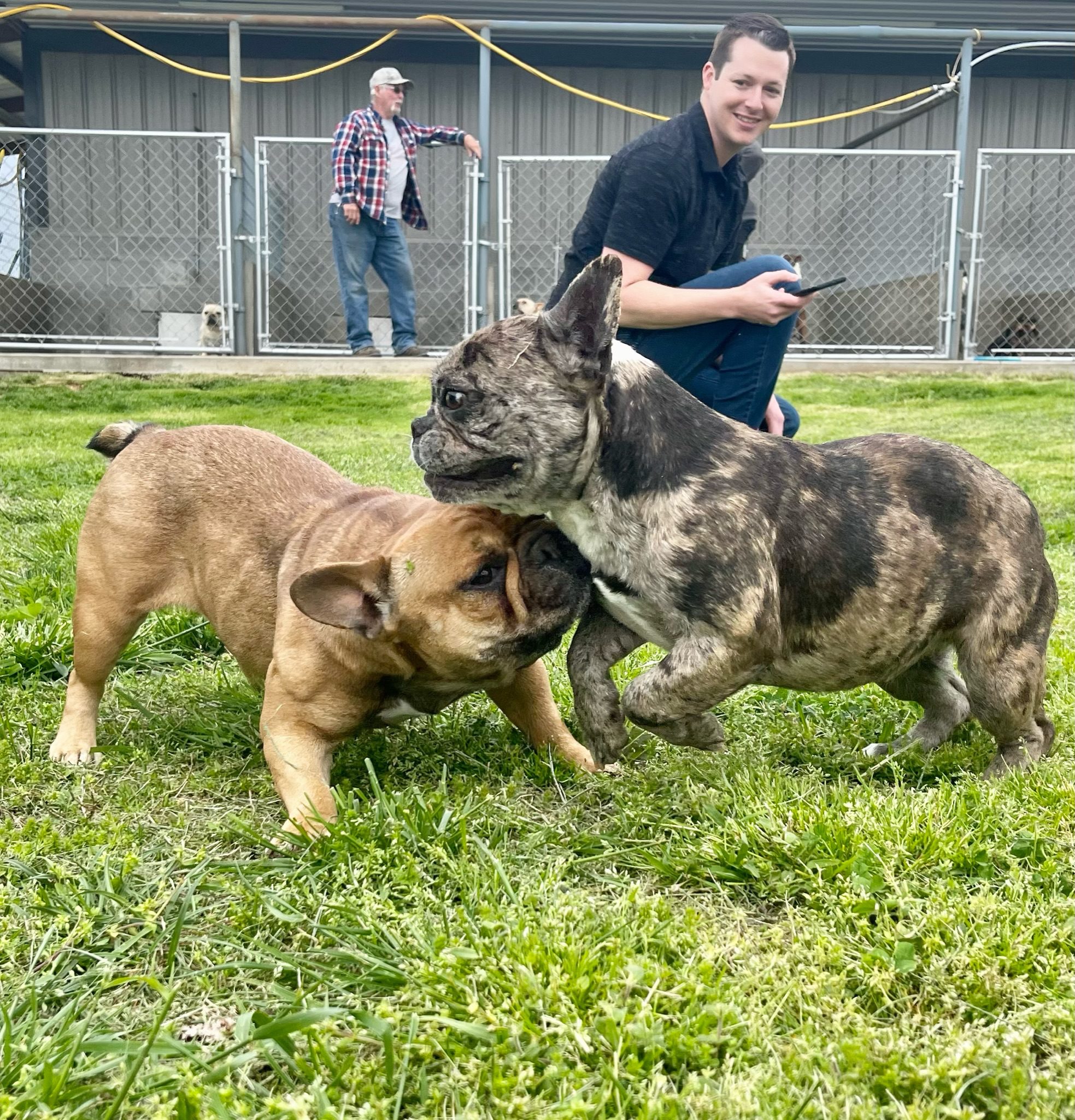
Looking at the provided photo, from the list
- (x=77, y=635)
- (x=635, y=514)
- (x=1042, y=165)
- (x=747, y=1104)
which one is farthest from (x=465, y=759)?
(x=1042, y=165)

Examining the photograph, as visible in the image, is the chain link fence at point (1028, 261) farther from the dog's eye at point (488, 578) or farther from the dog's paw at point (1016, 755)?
the dog's eye at point (488, 578)

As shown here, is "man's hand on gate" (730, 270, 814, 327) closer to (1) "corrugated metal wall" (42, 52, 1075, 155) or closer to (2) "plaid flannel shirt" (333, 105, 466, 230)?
(2) "plaid flannel shirt" (333, 105, 466, 230)

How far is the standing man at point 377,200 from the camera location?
11.6 metres

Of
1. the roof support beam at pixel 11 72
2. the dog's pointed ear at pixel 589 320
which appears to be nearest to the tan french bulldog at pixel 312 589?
the dog's pointed ear at pixel 589 320

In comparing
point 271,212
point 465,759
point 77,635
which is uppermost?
point 271,212

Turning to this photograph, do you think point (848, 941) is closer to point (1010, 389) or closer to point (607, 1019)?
point (607, 1019)

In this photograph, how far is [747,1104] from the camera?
179cm

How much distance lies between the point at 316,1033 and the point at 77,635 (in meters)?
2.14

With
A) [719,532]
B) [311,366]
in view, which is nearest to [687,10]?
[311,366]

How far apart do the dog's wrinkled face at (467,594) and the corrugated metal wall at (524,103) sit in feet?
45.9

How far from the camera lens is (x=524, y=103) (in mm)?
15922

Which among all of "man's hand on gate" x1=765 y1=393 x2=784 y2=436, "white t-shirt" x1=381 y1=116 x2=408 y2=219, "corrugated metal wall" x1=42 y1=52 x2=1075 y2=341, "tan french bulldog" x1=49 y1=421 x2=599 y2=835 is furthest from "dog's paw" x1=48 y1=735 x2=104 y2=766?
"corrugated metal wall" x1=42 y1=52 x2=1075 y2=341

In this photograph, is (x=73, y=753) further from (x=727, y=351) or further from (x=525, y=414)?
(x=727, y=351)

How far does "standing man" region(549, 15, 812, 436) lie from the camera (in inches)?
187
